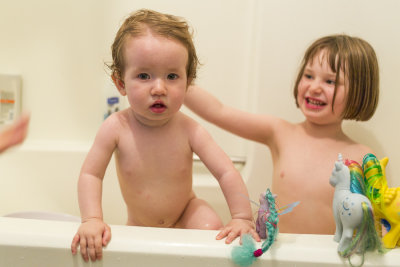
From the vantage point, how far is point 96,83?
144 centimetres

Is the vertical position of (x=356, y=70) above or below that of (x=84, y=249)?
above

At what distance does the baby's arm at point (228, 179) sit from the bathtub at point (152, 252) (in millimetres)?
85

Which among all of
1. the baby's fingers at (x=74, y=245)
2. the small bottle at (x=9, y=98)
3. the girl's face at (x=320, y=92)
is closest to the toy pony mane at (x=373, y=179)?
the girl's face at (x=320, y=92)

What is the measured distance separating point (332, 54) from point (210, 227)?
50cm

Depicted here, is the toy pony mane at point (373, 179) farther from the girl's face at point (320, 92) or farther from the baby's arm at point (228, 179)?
the girl's face at point (320, 92)

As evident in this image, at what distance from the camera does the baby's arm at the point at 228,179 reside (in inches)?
27.8

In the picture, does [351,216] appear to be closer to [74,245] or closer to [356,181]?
[356,181]

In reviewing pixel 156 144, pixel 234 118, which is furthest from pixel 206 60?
pixel 156 144

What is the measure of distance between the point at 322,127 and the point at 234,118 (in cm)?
23

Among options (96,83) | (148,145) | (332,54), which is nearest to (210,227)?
(148,145)

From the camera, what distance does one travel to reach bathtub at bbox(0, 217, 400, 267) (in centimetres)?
55

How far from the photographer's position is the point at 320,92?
3.02 ft

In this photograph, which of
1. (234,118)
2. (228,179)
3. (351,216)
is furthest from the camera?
(234,118)

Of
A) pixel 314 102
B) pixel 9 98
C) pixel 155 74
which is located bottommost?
pixel 9 98
